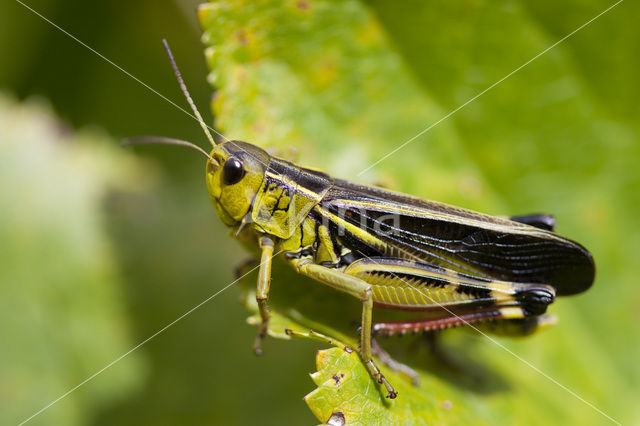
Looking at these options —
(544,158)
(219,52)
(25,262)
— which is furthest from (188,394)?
(544,158)

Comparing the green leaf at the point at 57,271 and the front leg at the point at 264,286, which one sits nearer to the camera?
the front leg at the point at 264,286

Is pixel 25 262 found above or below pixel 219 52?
below

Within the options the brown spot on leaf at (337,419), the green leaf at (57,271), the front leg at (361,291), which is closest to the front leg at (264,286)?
the front leg at (361,291)

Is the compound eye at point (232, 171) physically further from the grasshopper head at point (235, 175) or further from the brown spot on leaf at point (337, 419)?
the brown spot on leaf at point (337, 419)

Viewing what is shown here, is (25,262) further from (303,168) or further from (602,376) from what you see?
(602,376)

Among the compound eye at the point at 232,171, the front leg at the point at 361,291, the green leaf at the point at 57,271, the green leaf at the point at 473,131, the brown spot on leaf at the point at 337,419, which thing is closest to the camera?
the brown spot on leaf at the point at 337,419

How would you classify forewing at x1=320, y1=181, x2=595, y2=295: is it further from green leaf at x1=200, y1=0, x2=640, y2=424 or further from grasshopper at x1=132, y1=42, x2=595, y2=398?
green leaf at x1=200, y1=0, x2=640, y2=424

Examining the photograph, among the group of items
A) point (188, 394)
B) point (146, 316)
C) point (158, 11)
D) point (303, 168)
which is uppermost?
point (158, 11)
